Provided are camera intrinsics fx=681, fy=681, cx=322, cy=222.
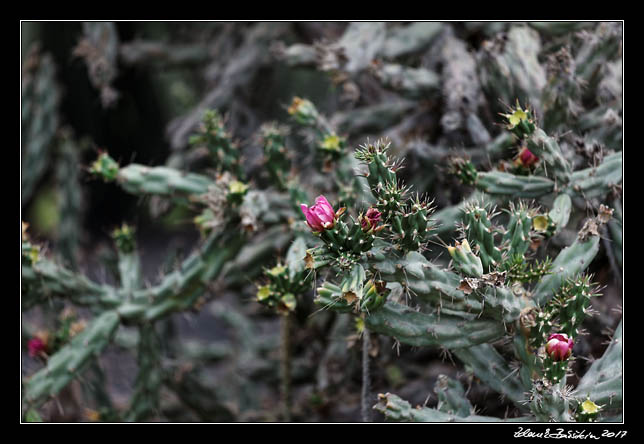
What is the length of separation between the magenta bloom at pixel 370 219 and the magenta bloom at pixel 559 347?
629 mm

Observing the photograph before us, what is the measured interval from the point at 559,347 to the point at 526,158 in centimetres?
91

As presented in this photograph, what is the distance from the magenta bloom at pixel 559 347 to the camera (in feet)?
6.47

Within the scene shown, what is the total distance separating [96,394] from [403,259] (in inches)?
106

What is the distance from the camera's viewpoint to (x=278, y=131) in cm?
302

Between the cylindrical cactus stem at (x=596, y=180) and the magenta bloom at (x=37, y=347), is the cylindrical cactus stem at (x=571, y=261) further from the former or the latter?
the magenta bloom at (x=37, y=347)

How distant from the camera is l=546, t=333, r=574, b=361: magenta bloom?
A: 197 centimetres

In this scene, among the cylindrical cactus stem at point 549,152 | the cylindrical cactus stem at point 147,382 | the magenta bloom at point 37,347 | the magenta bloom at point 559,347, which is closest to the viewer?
the magenta bloom at point 559,347

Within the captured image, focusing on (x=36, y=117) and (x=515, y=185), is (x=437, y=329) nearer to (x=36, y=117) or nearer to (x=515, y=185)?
(x=515, y=185)

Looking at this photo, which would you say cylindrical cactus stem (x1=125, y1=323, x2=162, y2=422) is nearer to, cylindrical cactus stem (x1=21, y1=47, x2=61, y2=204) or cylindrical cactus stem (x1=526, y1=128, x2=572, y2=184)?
cylindrical cactus stem (x1=21, y1=47, x2=61, y2=204)

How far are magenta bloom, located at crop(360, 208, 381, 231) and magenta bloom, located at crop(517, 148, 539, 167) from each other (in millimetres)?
945

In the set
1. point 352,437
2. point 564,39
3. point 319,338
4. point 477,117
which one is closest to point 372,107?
point 477,117

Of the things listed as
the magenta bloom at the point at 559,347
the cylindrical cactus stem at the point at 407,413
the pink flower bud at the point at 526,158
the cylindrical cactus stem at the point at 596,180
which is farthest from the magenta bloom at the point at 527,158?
the cylindrical cactus stem at the point at 407,413
